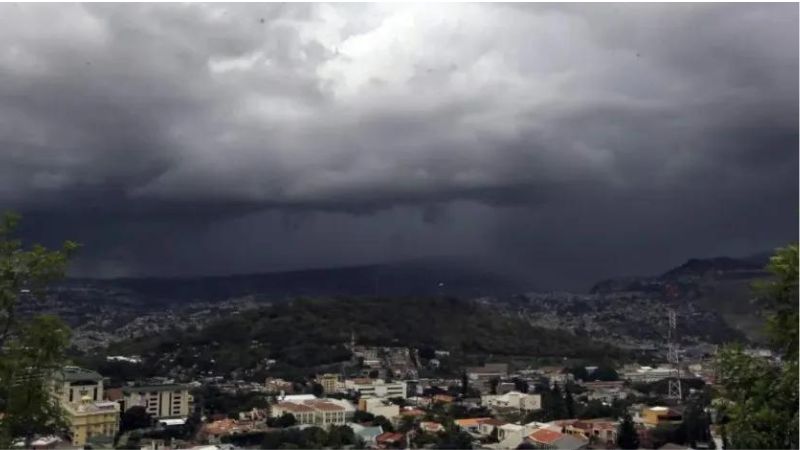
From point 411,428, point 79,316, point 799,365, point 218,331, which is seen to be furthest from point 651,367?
point 799,365

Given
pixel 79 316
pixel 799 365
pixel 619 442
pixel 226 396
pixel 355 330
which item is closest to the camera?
pixel 799 365

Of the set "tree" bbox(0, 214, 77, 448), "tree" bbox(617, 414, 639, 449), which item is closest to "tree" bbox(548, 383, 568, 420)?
"tree" bbox(617, 414, 639, 449)

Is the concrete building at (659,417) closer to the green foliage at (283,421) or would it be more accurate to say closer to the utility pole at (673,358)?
the utility pole at (673,358)

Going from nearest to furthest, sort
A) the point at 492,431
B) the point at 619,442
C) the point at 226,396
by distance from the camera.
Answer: the point at 619,442 < the point at 492,431 < the point at 226,396

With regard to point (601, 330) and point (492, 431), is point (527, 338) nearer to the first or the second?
point (601, 330)

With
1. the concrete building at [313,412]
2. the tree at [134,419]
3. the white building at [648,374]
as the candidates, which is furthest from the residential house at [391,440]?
the white building at [648,374]

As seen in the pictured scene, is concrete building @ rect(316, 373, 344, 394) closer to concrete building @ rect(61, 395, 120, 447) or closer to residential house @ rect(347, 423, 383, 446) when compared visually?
residential house @ rect(347, 423, 383, 446)

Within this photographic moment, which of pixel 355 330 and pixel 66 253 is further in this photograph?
pixel 355 330
